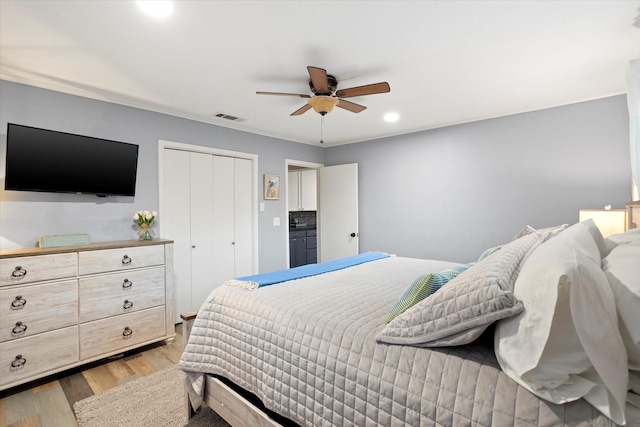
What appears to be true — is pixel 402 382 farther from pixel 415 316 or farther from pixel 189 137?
pixel 189 137

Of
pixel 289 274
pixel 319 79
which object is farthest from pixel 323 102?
pixel 289 274

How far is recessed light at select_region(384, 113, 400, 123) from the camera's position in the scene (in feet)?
11.8

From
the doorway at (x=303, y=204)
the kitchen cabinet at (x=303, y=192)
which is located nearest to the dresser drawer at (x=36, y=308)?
the doorway at (x=303, y=204)

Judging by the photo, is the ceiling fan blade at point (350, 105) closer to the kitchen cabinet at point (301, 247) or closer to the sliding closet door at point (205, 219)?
the sliding closet door at point (205, 219)

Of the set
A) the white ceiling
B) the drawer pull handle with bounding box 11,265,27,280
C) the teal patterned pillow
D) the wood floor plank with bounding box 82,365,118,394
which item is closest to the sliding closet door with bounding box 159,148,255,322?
the white ceiling

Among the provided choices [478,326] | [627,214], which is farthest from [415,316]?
[627,214]

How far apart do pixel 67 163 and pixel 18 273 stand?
97 cm

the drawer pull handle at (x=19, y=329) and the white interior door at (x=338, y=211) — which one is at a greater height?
the white interior door at (x=338, y=211)

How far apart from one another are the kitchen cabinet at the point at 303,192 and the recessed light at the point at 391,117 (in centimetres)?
260

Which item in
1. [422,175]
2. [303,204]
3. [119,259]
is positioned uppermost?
[422,175]

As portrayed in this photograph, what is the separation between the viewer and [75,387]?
2305 millimetres

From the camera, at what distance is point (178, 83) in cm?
270

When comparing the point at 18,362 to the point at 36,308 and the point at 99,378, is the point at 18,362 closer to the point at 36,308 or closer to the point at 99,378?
the point at 36,308

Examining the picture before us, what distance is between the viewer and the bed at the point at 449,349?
788mm
